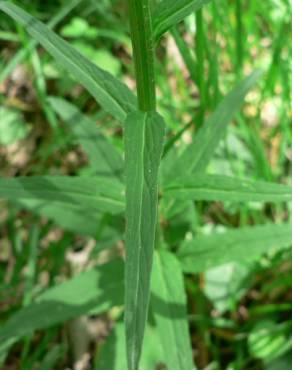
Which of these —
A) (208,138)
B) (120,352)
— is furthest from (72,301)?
(208,138)

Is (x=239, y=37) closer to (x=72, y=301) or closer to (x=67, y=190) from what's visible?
(x=67, y=190)

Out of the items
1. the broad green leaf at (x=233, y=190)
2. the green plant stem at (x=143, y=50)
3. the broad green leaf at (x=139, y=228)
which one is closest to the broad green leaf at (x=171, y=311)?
the broad green leaf at (x=233, y=190)

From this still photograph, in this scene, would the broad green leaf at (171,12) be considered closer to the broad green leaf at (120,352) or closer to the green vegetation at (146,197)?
the green vegetation at (146,197)

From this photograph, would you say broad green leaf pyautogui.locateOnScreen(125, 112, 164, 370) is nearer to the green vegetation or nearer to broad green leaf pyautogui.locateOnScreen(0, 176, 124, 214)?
the green vegetation

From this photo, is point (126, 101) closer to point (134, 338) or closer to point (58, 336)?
point (134, 338)

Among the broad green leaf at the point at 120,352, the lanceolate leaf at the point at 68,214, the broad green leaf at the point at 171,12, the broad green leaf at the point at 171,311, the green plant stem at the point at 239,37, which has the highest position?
the green plant stem at the point at 239,37

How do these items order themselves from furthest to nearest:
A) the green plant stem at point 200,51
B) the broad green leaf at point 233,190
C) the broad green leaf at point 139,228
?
the green plant stem at point 200,51 → the broad green leaf at point 233,190 → the broad green leaf at point 139,228
